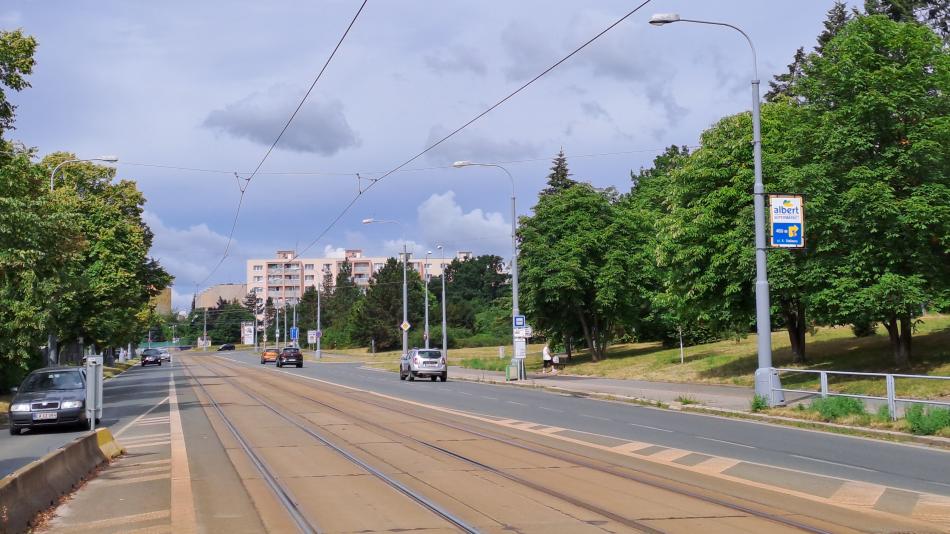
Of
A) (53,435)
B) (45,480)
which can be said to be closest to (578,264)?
(53,435)

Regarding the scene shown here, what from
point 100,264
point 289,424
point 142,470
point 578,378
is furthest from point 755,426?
point 100,264

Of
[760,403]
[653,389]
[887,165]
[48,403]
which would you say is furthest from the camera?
[653,389]

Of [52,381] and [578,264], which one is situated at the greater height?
[578,264]

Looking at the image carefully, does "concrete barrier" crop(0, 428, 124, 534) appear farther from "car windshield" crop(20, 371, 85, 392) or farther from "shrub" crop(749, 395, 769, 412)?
"shrub" crop(749, 395, 769, 412)

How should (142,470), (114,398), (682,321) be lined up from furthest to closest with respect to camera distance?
1. (682,321)
2. (114,398)
3. (142,470)

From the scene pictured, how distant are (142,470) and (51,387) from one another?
9.28 metres

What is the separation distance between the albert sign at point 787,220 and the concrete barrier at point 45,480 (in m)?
16.2

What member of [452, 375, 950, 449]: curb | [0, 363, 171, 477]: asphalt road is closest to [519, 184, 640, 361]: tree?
[452, 375, 950, 449]: curb

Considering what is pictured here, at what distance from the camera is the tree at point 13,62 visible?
73.7 feet

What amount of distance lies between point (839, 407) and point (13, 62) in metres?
22.5

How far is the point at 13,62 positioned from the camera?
22.7 m

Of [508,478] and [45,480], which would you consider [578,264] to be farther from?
[45,480]

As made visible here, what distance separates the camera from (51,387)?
66.6 ft

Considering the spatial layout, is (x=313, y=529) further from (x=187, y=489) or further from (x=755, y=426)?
(x=755, y=426)
